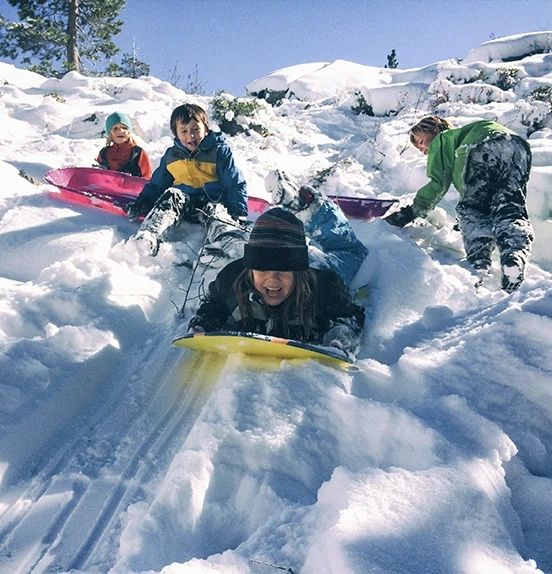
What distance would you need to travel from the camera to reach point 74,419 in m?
1.92

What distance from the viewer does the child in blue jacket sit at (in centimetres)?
387

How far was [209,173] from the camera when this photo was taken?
13.1ft

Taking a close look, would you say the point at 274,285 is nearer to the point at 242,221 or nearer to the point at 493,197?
the point at 242,221

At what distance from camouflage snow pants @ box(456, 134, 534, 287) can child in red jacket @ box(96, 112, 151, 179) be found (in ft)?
11.2

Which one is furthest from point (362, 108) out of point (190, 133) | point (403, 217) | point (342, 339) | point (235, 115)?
point (342, 339)

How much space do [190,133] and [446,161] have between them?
6.69 ft

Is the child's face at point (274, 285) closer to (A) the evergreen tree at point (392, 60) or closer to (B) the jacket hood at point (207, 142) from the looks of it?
(B) the jacket hood at point (207, 142)

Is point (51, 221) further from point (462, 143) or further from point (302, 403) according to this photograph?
point (462, 143)

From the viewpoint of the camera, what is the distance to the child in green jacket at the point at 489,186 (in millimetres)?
2939

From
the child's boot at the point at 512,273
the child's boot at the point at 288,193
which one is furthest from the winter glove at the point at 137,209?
the child's boot at the point at 512,273

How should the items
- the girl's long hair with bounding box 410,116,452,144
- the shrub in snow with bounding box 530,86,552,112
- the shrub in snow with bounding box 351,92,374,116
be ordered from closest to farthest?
the girl's long hair with bounding box 410,116,452,144
the shrub in snow with bounding box 530,86,552,112
the shrub in snow with bounding box 351,92,374,116

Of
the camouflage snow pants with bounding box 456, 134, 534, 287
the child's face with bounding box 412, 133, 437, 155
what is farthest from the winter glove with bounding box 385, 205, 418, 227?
the child's face with bounding box 412, 133, 437, 155

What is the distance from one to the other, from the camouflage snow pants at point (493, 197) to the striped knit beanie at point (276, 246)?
Result: 58.7 inches

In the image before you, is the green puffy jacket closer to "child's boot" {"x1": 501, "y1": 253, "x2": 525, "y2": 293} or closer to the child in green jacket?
the child in green jacket
